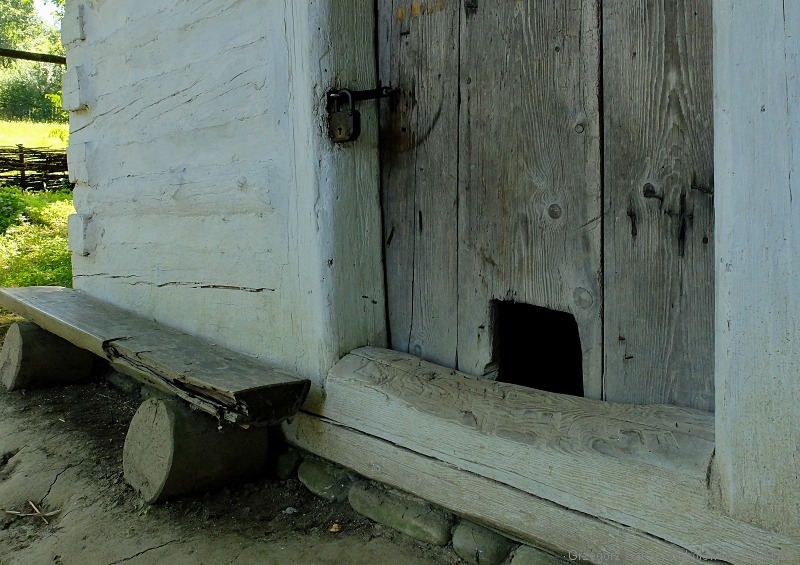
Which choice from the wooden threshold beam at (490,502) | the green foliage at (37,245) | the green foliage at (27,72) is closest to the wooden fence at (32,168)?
the green foliage at (37,245)

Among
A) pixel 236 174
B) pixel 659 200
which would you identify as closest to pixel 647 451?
pixel 659 200

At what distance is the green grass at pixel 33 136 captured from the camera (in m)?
18.8

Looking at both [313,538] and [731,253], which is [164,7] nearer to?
[313,538]

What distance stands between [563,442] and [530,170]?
0.78 m

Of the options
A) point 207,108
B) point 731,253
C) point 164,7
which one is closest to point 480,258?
point 731,253

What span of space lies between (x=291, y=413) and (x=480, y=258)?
2.68 feet

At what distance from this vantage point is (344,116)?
2252mm

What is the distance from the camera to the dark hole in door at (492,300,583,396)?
2266 millimetres

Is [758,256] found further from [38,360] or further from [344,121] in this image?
[38,360]

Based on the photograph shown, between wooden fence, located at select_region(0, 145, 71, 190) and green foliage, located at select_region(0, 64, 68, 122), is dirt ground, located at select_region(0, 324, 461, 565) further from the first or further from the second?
green foliage, located at select_region(0, 64, 68, 122)

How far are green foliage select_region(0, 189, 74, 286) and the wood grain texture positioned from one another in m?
5.99

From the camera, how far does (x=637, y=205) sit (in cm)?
Result: 176

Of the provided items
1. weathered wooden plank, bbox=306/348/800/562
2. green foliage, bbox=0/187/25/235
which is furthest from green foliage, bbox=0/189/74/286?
weathered wooden plank, bbox=306/348/800/562

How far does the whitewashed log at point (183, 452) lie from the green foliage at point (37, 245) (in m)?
5.10
